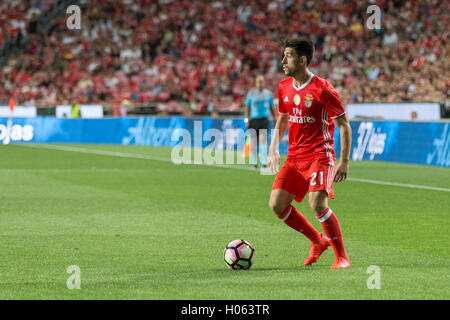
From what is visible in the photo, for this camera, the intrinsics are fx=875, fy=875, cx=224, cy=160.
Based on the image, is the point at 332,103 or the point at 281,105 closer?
the point at 332,103

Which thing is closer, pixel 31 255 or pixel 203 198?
pixel 31 255

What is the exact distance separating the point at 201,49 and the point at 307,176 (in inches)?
1314

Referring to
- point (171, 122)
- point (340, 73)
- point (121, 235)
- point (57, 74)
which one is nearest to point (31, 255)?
point (121, 235)

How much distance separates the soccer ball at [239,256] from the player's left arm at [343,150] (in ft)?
3.37

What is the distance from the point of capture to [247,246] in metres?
8.01

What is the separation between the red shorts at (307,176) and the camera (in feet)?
26.2

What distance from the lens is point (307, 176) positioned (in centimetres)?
808

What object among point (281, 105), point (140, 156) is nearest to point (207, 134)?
point (140, 156)
